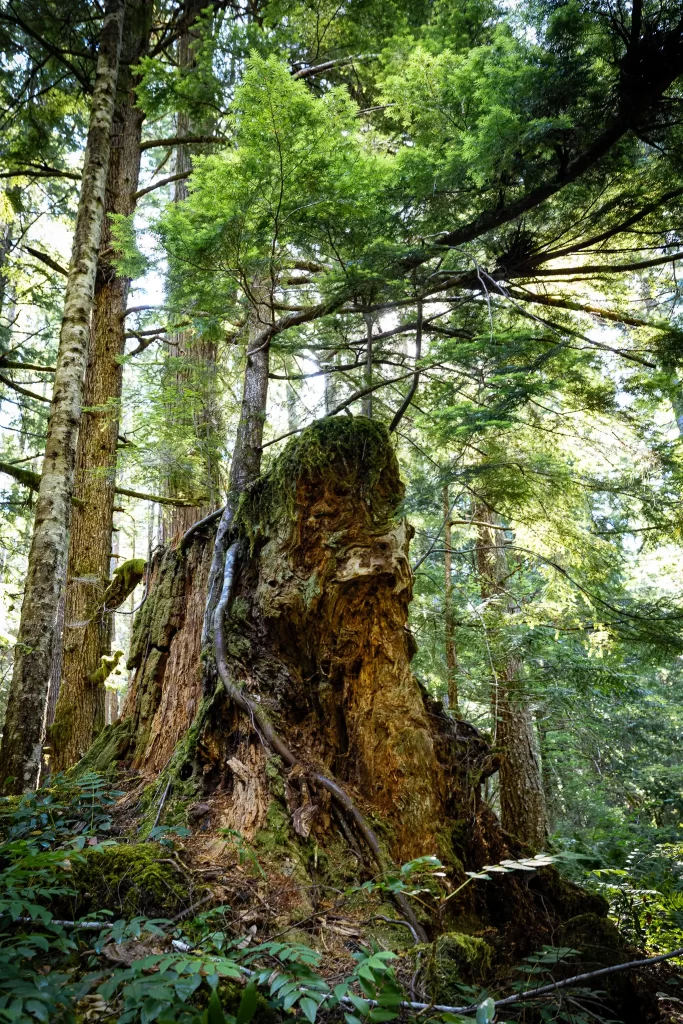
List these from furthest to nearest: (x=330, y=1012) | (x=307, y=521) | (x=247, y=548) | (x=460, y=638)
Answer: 1. (x=460, y=638)
2. (x=247, y=548)
3. (x=307, y=521)
4. (x=330, y=1012)

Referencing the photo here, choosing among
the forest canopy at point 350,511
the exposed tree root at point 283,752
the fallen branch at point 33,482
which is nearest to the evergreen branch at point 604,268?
the forest canopy at point 350,511

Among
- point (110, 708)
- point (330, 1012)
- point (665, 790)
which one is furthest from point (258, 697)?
point (110, 708)

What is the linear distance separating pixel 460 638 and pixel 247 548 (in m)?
3.98

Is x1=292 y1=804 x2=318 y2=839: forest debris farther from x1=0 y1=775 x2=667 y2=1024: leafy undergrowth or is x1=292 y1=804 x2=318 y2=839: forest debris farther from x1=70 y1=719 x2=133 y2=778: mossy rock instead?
x1=70 y1=719 x2=133 y2=778: mossy rock

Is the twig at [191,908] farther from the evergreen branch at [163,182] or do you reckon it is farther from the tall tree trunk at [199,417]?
the evergreen branch at [163,182]

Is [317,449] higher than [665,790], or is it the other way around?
[317,449]

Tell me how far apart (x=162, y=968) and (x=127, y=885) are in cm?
117

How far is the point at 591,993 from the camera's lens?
220 centimetres

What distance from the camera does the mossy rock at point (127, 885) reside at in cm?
262

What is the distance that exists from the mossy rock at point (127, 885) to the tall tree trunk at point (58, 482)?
1.77 m

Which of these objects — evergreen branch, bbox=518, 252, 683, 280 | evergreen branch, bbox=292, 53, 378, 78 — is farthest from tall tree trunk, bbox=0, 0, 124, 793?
evergreen branch, bbox=518, 252, 683, 280

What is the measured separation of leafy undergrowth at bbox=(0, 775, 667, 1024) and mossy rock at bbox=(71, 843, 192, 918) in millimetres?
18

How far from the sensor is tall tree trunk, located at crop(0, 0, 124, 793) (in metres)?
4.57

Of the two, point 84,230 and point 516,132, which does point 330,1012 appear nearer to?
point 516,132
